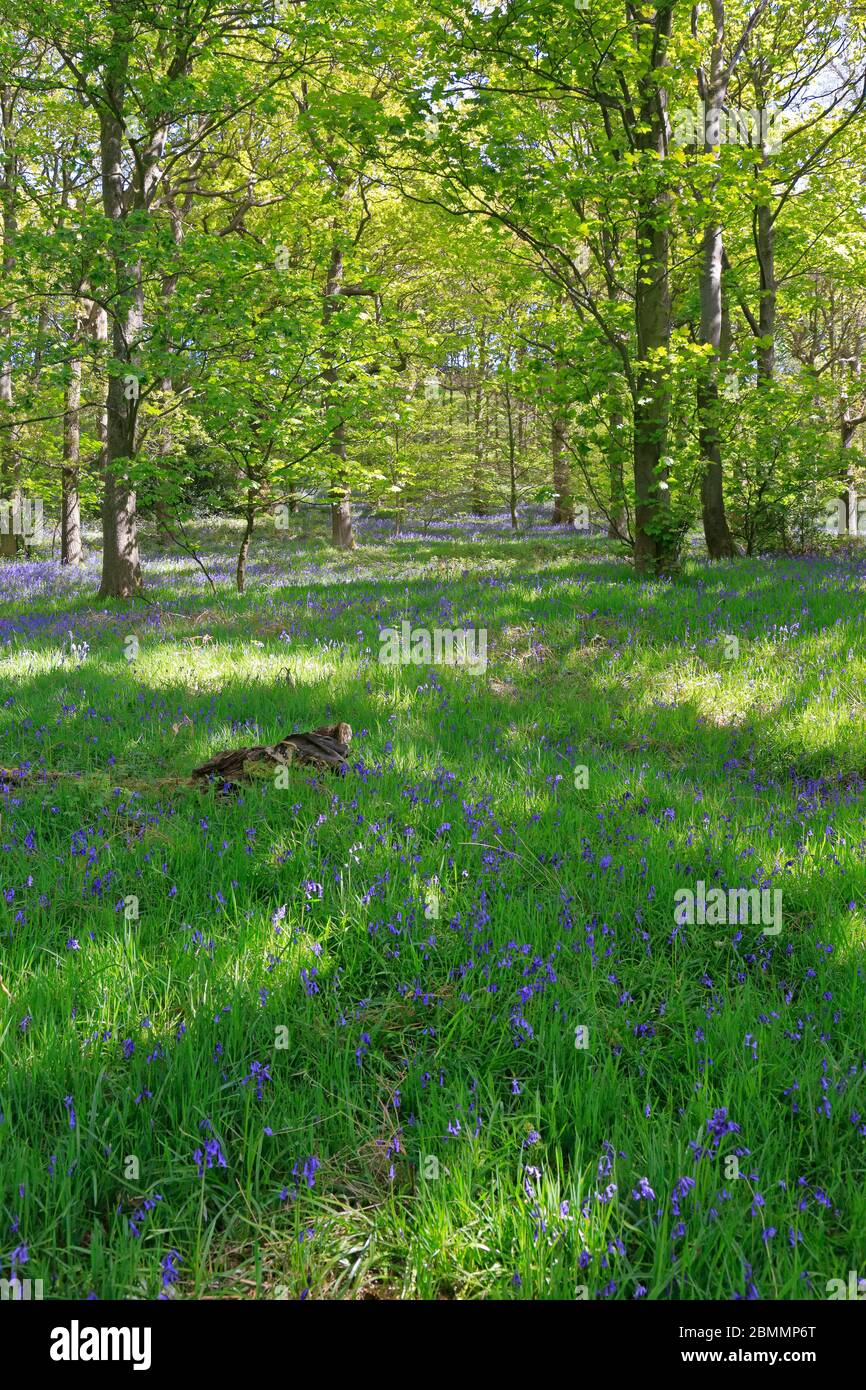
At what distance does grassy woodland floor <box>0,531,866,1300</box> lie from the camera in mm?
2053

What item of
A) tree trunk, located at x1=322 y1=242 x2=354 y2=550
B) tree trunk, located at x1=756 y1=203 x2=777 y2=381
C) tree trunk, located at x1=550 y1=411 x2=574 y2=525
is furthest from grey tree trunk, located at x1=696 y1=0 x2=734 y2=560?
tree trunk, located at x1=550 y1=411 x2=574 y2=525

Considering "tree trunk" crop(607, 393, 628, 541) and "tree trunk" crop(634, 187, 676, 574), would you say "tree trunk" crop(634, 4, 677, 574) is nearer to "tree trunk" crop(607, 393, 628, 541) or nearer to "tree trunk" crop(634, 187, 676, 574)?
"tree trunk" crop(634, 187, 676, 574)

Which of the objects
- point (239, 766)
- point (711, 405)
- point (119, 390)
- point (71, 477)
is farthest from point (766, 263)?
point (239, 766)

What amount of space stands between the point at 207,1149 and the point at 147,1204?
0.64 ft

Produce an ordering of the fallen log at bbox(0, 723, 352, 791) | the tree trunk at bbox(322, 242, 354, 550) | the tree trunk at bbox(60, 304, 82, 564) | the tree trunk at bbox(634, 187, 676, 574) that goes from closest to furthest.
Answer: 1. the fallen log at bbox(0, 723, 352, 791)
2. the tree trunk at bbox(634, 187, 676, 574)
3. the tree trunk at bbox(322, 242, 354, 550)
4. the tree trunk at bbox(60, 304, 82, 564)

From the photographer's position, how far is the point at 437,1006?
117 inches

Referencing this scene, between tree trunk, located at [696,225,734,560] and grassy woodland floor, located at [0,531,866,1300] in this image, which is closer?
grassy woodland floor, located at [0,531,866,1300]

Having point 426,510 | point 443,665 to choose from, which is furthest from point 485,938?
point 426,510

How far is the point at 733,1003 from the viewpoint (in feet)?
9.81

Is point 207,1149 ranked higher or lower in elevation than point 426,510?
lower

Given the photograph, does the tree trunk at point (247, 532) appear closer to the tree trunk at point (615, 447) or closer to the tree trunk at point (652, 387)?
the tree trunk at point (615, 447)

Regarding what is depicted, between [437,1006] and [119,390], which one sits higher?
[119,390]

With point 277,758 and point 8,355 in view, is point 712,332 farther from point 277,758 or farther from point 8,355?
point 277,758
